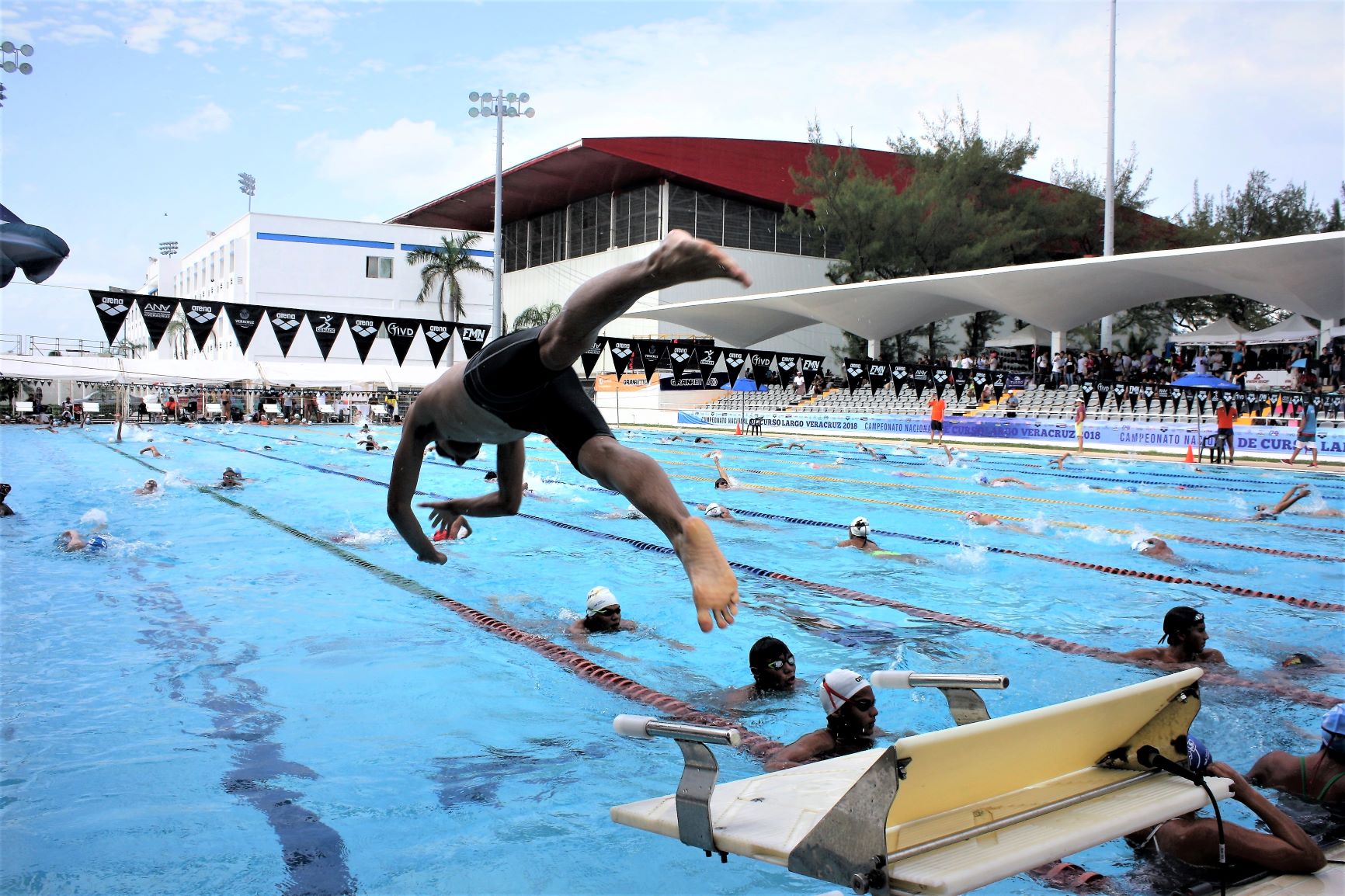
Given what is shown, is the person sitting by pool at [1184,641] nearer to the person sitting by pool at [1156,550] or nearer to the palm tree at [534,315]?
the person sitting by pool at [1156,550]

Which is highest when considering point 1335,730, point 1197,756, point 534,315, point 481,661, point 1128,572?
point 534,315

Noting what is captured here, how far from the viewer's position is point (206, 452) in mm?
21406

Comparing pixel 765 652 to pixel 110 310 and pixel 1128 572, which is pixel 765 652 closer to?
pixel 1128 572

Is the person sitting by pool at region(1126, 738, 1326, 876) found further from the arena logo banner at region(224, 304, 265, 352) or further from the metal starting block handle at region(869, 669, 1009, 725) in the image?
the arena logo banner at region(224, 304, 265, 352)

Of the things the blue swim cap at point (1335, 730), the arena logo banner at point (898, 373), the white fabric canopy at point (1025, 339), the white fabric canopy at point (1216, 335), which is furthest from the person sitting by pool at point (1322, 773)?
the white fabric canopy at point (1025, 339)

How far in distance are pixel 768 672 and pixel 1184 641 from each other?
→ 247cm

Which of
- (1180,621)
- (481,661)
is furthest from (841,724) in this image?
(481,661)

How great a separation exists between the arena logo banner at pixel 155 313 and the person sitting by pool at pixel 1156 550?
1364 cm

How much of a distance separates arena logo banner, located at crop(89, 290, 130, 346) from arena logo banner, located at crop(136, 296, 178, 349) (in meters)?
0.25

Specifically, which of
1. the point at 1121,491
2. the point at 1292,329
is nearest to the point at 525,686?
the point at 1121,491

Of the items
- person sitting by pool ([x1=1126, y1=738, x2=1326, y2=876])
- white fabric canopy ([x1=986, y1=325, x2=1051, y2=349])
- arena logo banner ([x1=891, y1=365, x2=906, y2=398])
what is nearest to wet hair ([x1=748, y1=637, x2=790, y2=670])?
person sitting by pool ([x1=1126, y1=738, x2=1326, y2=876])

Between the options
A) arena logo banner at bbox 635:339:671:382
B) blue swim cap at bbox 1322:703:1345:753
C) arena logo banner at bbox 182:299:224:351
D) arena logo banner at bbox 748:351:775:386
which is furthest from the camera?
arena logo banner at bbox 748:351:775:386

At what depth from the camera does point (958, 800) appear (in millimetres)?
2293

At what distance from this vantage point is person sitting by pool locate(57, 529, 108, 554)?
30.8ft
